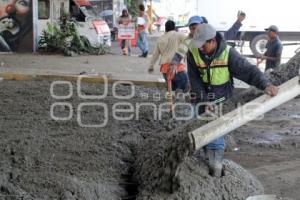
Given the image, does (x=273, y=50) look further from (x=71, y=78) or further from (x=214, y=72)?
(x=214, y=72)

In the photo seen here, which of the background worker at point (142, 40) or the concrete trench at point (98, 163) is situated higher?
the background worker at point (142, 40)

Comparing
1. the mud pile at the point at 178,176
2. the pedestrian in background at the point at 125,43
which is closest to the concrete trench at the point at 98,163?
the mud pile at the point at 178,176

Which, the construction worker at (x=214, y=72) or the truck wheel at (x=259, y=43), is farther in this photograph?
the truck wheel at (x=259, y=43)

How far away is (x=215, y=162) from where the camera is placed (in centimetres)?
588

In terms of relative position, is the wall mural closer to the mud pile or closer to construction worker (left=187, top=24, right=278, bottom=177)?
the mud pile

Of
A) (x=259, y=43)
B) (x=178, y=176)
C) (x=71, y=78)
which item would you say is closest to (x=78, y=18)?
(x=259, y=43)

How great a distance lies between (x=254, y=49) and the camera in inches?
857

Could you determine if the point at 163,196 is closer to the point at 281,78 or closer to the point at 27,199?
the point at 27,199

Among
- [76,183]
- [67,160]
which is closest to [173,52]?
[67,160]

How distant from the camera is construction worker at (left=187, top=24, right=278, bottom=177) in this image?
562 cm

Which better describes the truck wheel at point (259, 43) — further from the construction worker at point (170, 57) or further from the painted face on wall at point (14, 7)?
the construction worker at point (170, 57)

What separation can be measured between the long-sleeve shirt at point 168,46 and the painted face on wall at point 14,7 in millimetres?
11408

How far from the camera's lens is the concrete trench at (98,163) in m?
5.30

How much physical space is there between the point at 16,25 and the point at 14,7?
0.66 metres
